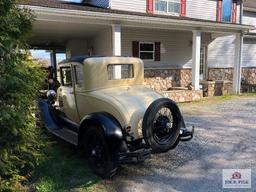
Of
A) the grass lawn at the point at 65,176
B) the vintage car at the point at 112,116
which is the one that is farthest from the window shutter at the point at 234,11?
the grass lawn at the point at 65,176

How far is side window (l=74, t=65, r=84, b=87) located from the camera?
4969 millimetres

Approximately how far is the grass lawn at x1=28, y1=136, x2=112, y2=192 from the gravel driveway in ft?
1.10

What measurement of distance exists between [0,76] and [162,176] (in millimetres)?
2793

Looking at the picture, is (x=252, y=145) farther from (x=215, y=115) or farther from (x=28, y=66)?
(x=28, y=66)

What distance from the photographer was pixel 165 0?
14.7 m

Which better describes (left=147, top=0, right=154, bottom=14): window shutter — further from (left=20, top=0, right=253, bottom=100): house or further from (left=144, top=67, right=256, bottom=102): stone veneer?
(left=144, top=67, right=256, bottom=102): stone veneer

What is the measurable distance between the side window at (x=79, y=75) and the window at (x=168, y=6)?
10.6m

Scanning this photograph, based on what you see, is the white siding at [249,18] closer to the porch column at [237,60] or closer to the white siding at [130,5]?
the porch column at [237,60]

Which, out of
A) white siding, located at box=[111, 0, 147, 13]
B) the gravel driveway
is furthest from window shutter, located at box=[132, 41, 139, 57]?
the gravel driveway

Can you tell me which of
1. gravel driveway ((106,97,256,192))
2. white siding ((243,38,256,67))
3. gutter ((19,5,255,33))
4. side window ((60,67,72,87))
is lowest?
gravel driveway ((106,97,256,192))

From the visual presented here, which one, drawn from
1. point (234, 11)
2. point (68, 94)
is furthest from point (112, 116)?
point (234, 11)

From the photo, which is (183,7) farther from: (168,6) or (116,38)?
(116,38)

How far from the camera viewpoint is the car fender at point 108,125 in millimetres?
4000

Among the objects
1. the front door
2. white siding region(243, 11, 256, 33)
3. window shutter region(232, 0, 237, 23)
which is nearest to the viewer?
the front door
